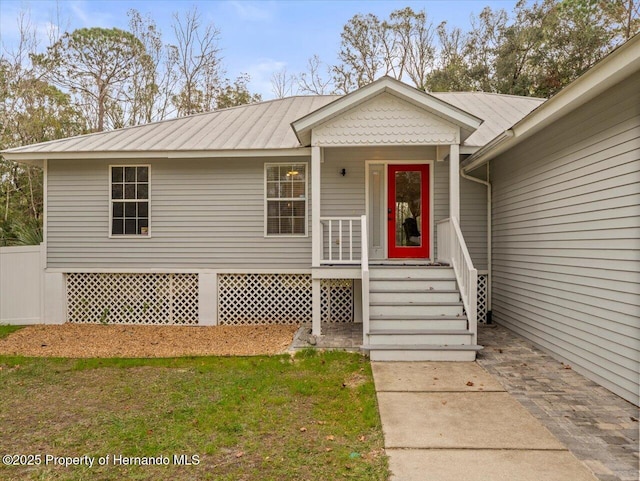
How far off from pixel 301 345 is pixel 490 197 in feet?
15.8

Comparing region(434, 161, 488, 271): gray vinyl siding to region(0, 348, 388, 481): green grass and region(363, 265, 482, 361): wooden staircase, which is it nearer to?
region(363, 265, 482, 361): wooden staircase

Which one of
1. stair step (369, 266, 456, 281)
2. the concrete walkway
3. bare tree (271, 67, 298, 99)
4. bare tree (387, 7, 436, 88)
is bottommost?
the concrete walkway

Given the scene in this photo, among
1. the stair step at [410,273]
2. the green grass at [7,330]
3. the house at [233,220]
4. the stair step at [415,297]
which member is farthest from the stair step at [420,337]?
the green grass at [7,330]

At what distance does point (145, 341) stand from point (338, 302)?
3724 mm

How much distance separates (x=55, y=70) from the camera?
1648 cm

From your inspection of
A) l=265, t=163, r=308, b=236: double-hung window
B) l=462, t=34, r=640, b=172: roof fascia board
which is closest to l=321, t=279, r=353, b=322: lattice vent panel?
l=265, t=163, r=308, b=236: double-hung window

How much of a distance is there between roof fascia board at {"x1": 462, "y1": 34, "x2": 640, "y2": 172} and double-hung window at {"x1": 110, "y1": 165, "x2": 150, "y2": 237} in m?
6.73

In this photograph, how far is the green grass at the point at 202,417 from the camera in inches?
115

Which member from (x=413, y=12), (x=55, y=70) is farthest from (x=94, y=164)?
(x=413, y=12)

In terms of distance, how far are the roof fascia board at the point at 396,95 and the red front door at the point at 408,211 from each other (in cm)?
175

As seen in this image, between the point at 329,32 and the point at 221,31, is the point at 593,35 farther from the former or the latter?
the point at 221,31

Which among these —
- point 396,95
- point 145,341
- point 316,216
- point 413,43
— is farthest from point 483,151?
point 413,43

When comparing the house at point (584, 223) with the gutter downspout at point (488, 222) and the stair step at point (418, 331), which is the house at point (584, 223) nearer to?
the gutter downspout at point (488, 222)

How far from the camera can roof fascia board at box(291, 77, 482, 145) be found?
256 inches
